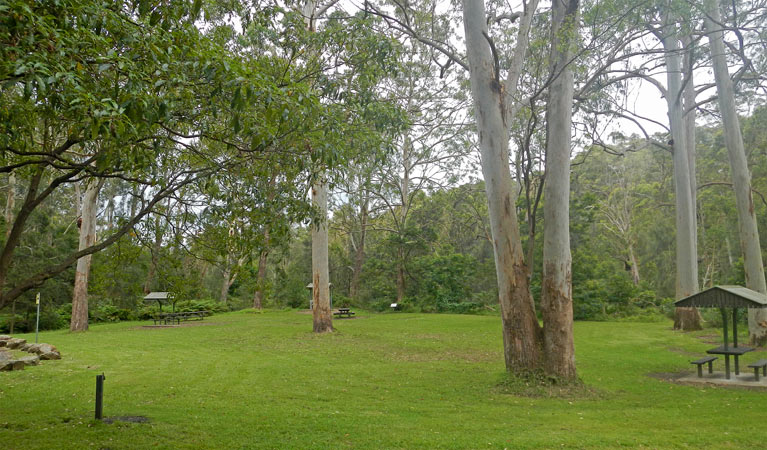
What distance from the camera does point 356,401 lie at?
26.3 ft

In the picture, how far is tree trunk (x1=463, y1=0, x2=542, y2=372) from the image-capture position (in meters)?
9.05

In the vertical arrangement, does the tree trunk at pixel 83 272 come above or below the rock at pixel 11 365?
above

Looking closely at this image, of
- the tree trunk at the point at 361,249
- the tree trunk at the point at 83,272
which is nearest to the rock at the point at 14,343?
the tree trunk at the point at 83,272

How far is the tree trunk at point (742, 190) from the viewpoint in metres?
14.6

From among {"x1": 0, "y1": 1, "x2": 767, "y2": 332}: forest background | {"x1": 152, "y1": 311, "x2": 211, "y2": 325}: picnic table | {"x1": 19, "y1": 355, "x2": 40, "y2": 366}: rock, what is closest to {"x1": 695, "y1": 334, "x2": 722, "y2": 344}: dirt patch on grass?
{"x1": 0, "y1": 1, "x2": 767, "y2": 332}: forest background

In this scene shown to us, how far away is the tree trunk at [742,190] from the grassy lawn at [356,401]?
180 cm

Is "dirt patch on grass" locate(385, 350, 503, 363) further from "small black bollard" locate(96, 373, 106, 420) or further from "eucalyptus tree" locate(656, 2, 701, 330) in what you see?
"eucalyptus tree" locate(656, 2, 701, 330)

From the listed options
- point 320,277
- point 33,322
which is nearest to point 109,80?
point 320,277

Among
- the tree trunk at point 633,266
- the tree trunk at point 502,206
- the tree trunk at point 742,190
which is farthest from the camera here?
the tree trunk at point 633,266

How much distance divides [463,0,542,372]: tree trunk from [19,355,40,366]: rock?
384 inches

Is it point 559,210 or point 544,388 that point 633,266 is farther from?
point 544,388

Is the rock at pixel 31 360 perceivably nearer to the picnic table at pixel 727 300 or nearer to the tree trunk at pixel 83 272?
the tree trunk at pixel 83 272

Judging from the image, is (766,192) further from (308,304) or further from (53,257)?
(53,257)

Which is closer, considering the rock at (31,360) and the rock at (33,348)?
the rock at (31,360)
